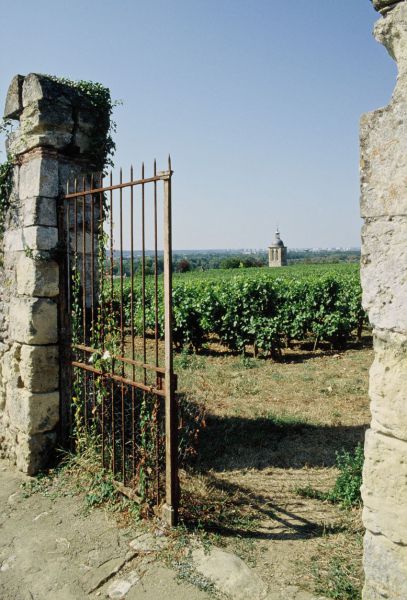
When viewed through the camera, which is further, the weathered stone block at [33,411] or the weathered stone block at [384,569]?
the weathered stone block at [33,411]

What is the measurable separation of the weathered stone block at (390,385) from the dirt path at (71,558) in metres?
1.57

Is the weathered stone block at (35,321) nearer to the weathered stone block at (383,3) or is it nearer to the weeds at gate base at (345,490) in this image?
the weeds at gate base at (345,490)

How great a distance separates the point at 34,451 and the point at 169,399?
6.19 feet

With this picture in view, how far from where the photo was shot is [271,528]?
3559mm

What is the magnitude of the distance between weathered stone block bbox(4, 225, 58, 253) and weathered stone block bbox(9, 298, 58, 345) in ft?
1.58

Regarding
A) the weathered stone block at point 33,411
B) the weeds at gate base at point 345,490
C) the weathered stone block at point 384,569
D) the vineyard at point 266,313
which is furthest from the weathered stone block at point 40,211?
the vineyard at point 266,313

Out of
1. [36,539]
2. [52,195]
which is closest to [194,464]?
[36,539]

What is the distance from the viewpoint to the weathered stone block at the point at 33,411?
450 cm

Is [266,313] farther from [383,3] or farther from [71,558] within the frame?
[383,3]

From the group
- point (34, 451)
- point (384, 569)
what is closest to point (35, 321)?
point (34, 451)

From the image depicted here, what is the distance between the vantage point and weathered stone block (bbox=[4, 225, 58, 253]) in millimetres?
4402

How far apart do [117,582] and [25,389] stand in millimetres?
2160

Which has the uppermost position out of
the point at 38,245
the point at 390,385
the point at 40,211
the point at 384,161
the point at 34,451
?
the point at 40,211

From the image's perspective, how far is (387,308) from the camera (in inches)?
83.7
